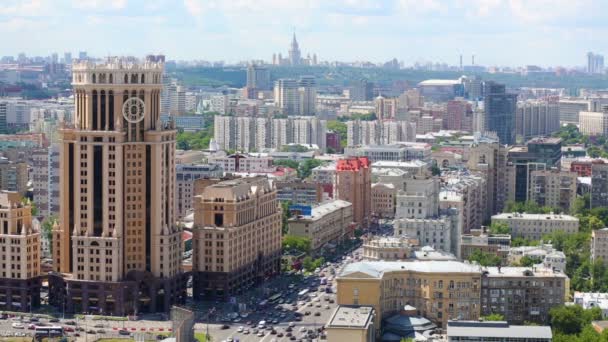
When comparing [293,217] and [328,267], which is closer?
[328,267]

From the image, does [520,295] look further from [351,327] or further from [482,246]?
[482,246]

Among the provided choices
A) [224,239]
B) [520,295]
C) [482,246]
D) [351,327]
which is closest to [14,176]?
[482,246]

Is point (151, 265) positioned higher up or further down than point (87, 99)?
further down

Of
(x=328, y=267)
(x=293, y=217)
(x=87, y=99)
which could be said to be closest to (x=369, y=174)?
(x=293, y=217)

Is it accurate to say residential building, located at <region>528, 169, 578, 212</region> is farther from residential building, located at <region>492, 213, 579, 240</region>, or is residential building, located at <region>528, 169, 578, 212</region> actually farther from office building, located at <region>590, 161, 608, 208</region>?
residential building, located at <region>492, 213, 579, 240</region>

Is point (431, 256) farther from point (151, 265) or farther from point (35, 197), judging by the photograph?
point (35, 197)

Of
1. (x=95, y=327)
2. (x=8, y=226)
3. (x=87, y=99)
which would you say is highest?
(x=87, y=99)
